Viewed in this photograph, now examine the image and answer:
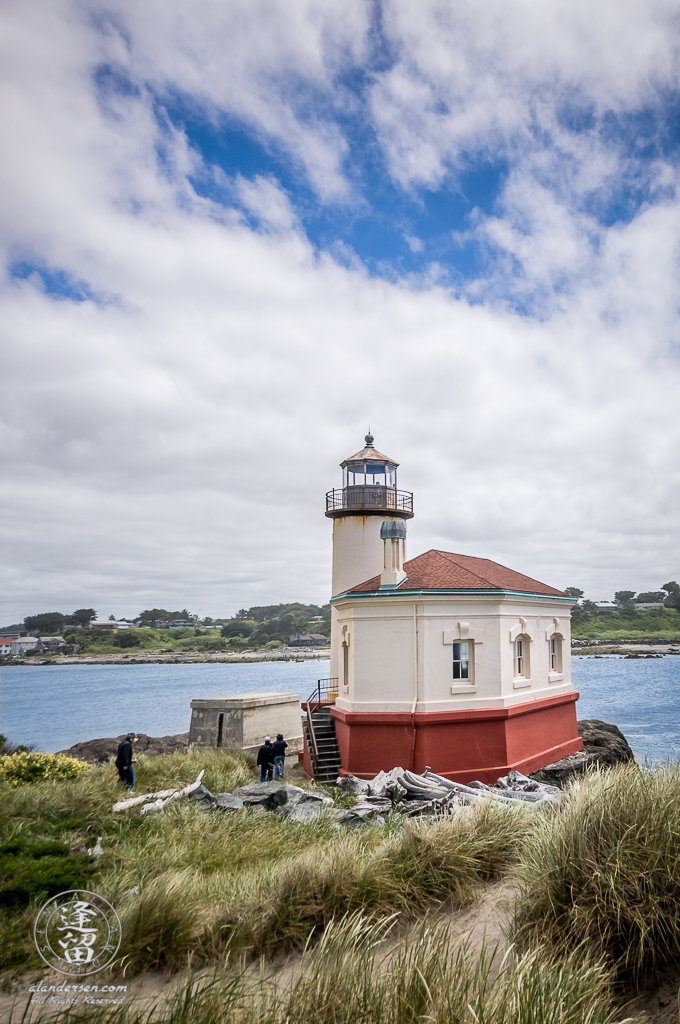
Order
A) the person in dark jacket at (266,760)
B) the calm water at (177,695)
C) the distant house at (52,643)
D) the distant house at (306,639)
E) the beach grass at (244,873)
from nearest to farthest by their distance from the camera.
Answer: the beach grass at (244,873) < the person in dark jacket at (266,760) < the calm water at (177,695) < the distant house at (52,643) < the distant house at (306,639)

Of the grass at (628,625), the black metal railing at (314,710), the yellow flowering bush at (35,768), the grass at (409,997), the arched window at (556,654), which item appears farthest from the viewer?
the grass at (628,625)

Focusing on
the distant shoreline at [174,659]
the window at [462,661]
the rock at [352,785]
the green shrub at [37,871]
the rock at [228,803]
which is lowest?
the distant shoreline at [174,659]

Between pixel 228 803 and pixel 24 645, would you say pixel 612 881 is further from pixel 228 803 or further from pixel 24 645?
pixel 24 645

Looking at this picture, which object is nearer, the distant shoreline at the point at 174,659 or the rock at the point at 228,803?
the rock at the point at 228,803

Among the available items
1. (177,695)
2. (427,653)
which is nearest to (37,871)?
(427,653)

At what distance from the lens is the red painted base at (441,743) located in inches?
631

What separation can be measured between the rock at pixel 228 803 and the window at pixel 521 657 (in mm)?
9878

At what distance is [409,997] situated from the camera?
3.62 m

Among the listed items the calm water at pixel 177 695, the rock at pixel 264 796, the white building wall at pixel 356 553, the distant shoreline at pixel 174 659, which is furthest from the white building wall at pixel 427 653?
the distant shoreline at pixel 174 659

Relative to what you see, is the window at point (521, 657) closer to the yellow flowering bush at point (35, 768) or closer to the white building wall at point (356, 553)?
the white building wall at point (356, 553)

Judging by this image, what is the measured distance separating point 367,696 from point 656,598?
14670cm

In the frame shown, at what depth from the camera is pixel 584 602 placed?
5236 inches

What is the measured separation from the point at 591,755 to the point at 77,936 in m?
19.6

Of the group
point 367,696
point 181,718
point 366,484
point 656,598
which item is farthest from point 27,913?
point 656,598
